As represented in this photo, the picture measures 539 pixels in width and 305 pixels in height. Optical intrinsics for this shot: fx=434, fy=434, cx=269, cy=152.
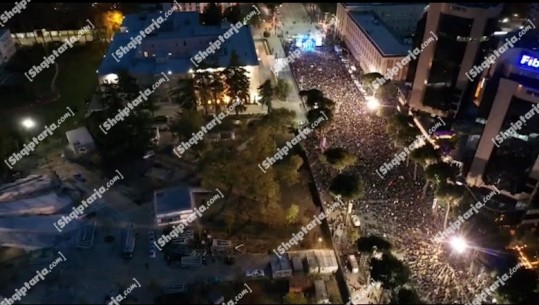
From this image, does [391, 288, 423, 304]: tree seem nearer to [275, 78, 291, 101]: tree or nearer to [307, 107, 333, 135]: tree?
[307, 107, 333, 135]: tree

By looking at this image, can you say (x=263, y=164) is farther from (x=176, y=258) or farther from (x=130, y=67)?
(x=130, y=67)

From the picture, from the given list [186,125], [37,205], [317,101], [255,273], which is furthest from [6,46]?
[255,273]

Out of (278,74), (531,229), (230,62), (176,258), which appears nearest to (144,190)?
(176,258)

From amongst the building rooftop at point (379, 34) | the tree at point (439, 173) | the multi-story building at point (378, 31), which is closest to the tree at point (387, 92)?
the multi-story building at point (378, 31)

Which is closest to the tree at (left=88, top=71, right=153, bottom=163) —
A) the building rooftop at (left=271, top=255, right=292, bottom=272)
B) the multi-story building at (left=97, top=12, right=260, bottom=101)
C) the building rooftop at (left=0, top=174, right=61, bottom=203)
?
the multi-story building at (left=97, top=12, right=260, bottom=101)

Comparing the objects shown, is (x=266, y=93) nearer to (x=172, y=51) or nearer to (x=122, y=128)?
(x=122, y=128)

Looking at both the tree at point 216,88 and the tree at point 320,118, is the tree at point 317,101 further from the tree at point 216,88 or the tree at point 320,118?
the tree at point 216,88
